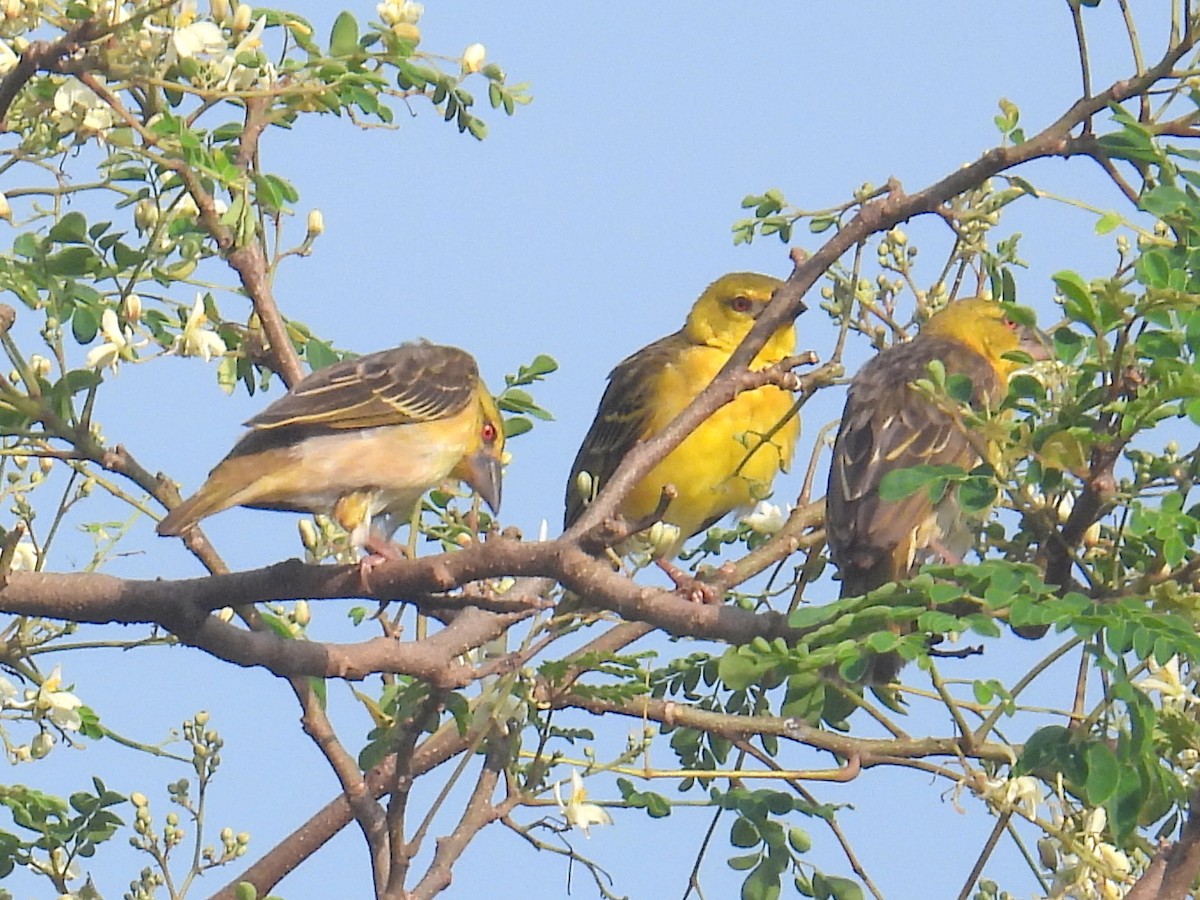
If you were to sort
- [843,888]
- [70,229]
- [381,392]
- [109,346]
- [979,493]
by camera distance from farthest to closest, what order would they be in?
[381,392]
[843,888]
[70,229]
[109,346]
[979,493]

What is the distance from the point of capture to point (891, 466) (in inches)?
196

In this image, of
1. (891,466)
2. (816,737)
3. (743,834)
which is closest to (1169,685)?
(816,737)

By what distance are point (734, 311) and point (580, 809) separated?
3669 millimetres

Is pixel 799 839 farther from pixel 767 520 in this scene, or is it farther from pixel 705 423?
pixel 705 423

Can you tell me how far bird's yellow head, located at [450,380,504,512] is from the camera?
5.43m

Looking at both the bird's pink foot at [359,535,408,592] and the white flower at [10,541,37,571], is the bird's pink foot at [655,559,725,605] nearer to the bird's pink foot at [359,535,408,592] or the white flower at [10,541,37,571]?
the bird's pink foot at [359,535,408,592]

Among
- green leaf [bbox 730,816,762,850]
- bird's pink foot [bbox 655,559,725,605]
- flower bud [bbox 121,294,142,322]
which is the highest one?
flower bud [bbox 121,294,142,322]

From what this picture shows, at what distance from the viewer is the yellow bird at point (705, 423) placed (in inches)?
255

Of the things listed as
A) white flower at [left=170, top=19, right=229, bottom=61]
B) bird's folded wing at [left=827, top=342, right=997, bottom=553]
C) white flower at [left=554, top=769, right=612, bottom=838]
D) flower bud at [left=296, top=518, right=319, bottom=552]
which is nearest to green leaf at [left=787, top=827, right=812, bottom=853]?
white flower at [left=554, top=769, right=612, bottom=838]

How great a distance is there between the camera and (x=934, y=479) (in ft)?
10.3

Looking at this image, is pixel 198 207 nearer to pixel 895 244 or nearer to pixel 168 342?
pixel 168 342

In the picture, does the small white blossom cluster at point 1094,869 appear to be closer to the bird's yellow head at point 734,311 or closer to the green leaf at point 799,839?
the green leaf at point 799,839

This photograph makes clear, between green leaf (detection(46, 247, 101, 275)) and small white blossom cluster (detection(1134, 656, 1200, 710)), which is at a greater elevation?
green leaf (detection(46, 247, 101, 275))

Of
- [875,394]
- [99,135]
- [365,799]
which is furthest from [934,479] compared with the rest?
[875,394]
